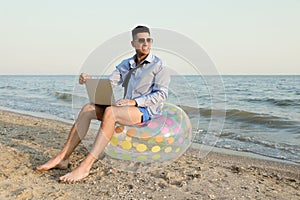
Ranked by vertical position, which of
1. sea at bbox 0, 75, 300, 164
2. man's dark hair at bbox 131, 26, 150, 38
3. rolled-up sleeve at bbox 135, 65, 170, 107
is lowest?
sea at bbox 0, 75, 300, 164

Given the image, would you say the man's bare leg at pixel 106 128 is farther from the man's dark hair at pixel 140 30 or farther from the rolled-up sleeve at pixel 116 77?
the man's dark hair at pixel 140 30

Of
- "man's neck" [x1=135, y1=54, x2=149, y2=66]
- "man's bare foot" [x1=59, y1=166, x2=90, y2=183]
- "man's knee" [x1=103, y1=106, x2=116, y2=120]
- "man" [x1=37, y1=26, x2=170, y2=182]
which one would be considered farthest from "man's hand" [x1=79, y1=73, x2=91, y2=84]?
"man's bare foot" [x1=59, y1=166, x2=90, y2=183]

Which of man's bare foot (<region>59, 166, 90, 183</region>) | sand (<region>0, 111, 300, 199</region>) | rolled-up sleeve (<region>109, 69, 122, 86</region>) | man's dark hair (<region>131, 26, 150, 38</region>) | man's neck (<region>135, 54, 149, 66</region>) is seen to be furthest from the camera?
rolled-up sleeve (<region>109, 69, 122, 86</region>)

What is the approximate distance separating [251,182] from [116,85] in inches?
71.7

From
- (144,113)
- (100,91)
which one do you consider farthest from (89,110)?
(144,113)

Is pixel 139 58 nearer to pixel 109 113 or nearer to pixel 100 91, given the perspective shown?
pixel 100 91

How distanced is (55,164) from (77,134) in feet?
1.32

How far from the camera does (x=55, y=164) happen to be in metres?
3.74

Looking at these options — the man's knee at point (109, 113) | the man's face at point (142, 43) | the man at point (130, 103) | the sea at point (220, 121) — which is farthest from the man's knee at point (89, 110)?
the man's face at point (142, 43)

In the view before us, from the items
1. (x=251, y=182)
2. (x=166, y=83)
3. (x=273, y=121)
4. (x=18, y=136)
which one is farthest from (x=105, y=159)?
(x=273, y=121)

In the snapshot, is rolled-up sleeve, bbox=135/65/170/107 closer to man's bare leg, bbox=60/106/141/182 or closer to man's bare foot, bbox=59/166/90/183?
man's bare leg, bbox=60/106/141/182

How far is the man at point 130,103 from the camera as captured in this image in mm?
3439

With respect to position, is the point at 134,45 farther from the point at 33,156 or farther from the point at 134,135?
the point at 33,156

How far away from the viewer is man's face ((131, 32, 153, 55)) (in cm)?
351
